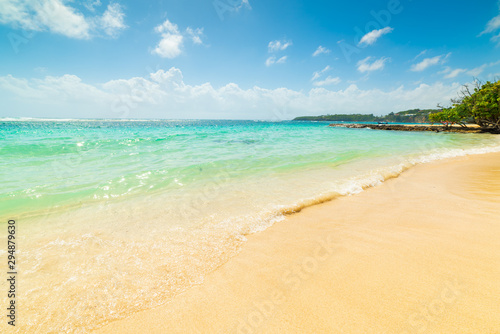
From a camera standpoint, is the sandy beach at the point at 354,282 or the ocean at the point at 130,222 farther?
the ocean at the point at 130,222

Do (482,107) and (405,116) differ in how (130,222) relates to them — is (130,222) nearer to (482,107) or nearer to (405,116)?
(482,107)

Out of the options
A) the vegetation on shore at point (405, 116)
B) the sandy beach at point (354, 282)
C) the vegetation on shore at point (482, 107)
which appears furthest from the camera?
the vegetation on shore at point (405, 116)

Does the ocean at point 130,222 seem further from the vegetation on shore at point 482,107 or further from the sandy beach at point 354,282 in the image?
the vegetation on shore at point 482,107

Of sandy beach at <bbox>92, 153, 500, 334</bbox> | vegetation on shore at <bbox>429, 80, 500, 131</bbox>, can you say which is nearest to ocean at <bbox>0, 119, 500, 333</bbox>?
sandy beach at <bbox>92, 153, 500, 334</bbox>

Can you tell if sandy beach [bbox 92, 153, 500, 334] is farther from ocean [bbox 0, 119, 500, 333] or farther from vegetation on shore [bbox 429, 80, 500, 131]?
vegetation on shore [bbox 429, 80, 500, 131]

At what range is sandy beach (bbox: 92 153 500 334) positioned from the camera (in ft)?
5.82

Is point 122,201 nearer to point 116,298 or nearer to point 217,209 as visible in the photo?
point 217,209

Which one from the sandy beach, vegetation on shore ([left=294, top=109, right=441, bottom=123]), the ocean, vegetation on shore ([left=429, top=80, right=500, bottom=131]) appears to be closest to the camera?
the sandy beach

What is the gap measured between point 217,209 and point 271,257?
2.05 meters

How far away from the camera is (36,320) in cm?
190

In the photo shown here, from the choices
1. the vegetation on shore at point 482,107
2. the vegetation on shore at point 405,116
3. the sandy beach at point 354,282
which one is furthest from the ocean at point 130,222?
the vegetation on shore at point 405,116

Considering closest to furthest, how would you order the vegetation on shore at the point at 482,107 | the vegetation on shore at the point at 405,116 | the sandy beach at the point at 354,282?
the sandy beach at the point at 354,282 < the vegetation on shore at the point at 482,107 < the vegetation on shore at the point at 405,116

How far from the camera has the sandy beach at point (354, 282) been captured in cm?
177

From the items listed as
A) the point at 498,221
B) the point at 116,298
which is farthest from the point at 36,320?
Result: the point at 498,221
